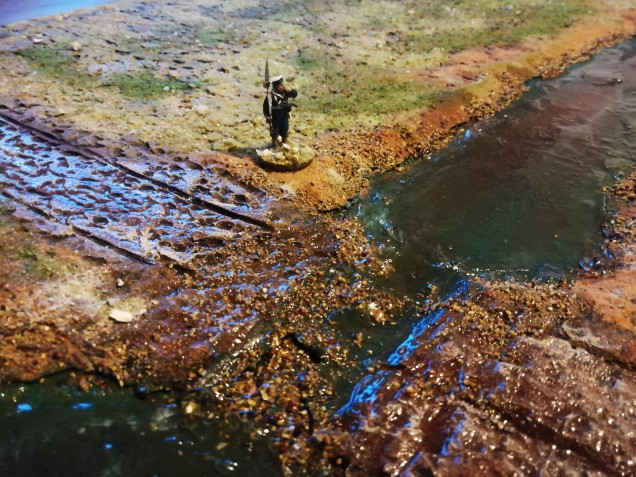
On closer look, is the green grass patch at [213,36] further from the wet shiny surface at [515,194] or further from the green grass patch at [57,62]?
the wet shiny surface at [515,194]

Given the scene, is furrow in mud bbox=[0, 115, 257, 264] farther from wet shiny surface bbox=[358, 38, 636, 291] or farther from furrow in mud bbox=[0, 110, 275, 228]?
wet shiny surface bbox=[358, 38, 636, 291]

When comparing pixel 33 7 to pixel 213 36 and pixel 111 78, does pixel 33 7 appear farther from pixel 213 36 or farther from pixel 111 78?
pixel 111 78

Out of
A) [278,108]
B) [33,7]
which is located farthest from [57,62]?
[278,108]

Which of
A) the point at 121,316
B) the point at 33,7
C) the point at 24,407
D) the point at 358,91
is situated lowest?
the point at 24,407

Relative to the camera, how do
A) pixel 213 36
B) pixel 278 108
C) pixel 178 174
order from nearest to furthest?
pixel 278 108 → pixel 178 174 → pixel 213 36

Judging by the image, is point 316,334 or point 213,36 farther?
point 213,36

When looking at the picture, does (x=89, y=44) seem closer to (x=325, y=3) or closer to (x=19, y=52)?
(x=19, y=52)

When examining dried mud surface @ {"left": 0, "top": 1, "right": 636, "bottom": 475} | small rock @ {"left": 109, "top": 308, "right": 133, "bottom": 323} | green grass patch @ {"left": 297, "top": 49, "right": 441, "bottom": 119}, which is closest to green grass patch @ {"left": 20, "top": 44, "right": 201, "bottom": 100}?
dried mud surface @ {"left": 0, "top": 1, "right": 636, "bottom": 475}
